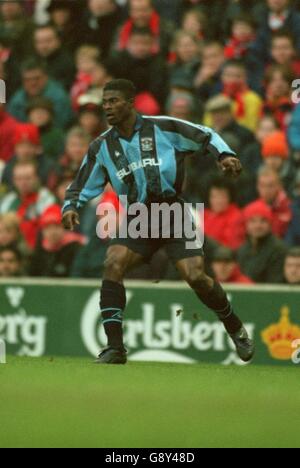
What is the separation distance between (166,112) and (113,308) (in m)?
4.51

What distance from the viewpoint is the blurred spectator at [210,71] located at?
47.0 ft

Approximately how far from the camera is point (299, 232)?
13.1 meters

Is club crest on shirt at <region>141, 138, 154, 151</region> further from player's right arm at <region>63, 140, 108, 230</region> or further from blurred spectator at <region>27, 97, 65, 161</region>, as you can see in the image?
blurred spectator at <region>27, 97, 65, 161</region>

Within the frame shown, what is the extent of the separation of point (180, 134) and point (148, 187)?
1.45 ft

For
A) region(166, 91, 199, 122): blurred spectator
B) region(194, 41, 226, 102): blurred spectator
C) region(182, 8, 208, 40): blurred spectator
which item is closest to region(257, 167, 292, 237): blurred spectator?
region(166, 91, 199, 122): blurred spectator

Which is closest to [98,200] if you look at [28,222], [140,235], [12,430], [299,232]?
[28,222]

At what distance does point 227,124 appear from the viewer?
1372cm

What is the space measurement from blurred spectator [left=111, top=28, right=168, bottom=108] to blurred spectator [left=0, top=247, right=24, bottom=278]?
2.22 m

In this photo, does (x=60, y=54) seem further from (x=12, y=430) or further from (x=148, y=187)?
(x=12, y=430)

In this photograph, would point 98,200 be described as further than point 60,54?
No

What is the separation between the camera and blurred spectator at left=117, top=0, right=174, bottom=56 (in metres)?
14.8

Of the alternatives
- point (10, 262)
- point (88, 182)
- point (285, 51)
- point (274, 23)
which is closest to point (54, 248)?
point (10, 262)
